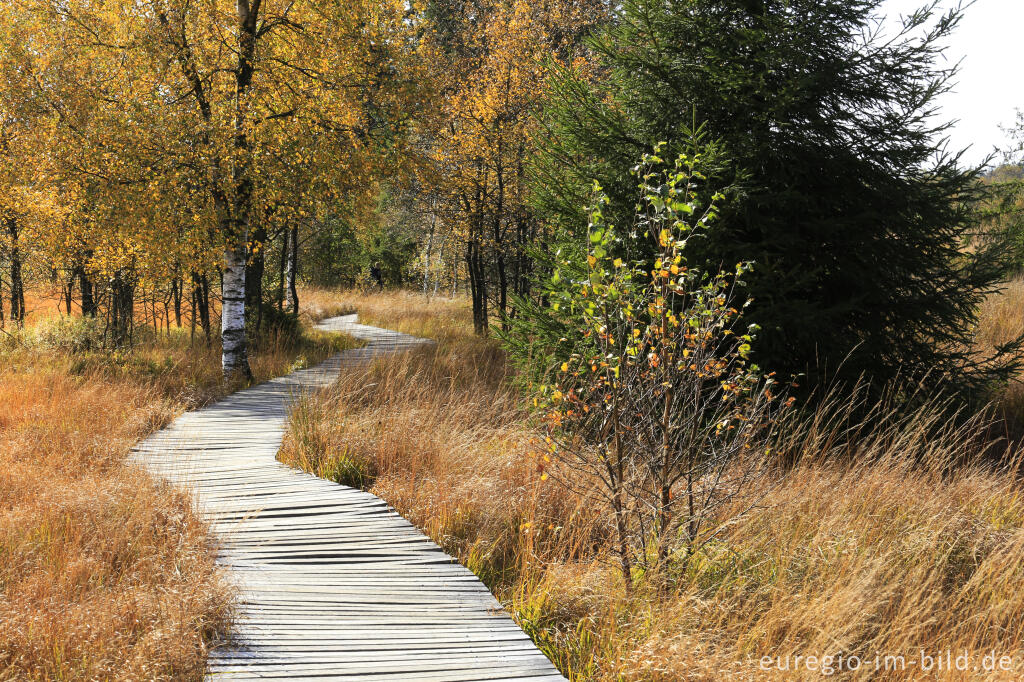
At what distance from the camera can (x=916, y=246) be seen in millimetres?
7293

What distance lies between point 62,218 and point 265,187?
11.3 feet

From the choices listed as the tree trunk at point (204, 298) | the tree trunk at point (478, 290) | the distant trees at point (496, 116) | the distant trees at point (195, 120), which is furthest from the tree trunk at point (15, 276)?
the tree trunk at point (478, 290)

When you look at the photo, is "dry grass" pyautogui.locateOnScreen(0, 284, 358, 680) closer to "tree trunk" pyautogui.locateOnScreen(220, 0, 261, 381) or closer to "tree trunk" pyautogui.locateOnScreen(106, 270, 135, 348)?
"tree trunk" pyautogui.locateOnScreen(220, 0, 261, 381)

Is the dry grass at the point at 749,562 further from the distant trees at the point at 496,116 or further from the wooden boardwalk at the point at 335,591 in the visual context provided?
the distant trees at the point at 496,116

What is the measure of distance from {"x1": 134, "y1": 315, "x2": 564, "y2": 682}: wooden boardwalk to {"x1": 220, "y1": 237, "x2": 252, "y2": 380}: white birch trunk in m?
5.14

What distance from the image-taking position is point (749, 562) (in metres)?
→ 4.08

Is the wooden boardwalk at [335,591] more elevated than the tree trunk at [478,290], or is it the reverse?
the tree trunk at [478,290]

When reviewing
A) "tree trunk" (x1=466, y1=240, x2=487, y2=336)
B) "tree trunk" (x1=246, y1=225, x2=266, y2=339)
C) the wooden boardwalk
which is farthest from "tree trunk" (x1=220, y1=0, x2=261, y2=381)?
"tree trunk" (x1=466, y1=240, x2=487, y2=336)

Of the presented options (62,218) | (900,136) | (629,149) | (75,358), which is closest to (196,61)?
(62,218)

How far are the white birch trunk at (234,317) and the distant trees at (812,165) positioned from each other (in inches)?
252

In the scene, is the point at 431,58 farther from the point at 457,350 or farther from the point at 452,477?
the point at 452,477

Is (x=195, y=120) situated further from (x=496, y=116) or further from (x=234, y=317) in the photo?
(x=496, y=116)

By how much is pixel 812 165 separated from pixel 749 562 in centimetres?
484

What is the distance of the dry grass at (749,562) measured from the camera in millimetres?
3305
